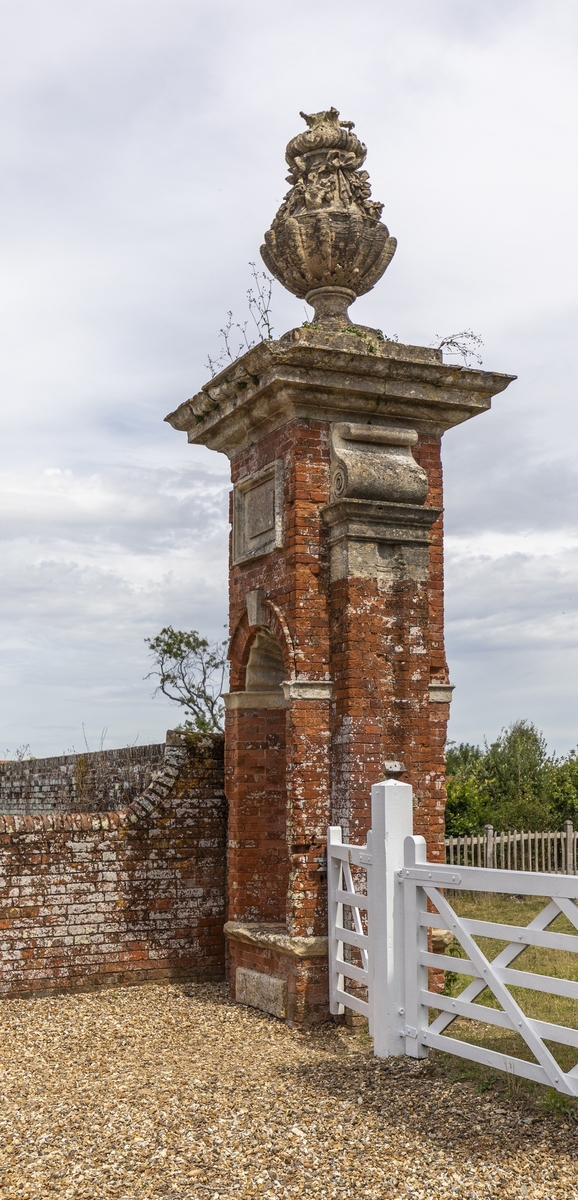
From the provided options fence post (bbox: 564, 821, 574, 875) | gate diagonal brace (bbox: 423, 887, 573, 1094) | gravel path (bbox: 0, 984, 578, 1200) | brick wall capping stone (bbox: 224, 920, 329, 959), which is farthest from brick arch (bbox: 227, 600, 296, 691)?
fence post (bbox: 564, 821, 574, 875)

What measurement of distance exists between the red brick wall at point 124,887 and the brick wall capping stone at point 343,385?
112 inches

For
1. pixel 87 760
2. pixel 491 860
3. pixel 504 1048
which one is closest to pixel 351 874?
pixel 504 1048

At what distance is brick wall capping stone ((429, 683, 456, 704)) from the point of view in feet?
26.1

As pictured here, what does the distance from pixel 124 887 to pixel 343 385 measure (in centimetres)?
425

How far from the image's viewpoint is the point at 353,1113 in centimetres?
531

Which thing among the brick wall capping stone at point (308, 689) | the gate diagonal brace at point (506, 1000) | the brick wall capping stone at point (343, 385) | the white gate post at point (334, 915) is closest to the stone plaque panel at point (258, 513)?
the brick wall capping stone at point (343, 385)

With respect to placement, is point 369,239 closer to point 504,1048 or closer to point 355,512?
point 355,512

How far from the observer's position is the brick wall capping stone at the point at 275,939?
286 inches

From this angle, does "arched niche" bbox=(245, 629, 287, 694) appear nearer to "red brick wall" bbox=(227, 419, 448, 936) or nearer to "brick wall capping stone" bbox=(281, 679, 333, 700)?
"red brick wall" bbox=(227, 419, 448, 936)

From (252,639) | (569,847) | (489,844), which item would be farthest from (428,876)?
(569,847)

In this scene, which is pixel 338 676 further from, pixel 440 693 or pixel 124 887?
pixel 124 887

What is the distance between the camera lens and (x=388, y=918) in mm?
6133

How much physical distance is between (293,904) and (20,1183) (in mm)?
2946

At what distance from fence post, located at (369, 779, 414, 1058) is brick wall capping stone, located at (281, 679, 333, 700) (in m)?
1.39
